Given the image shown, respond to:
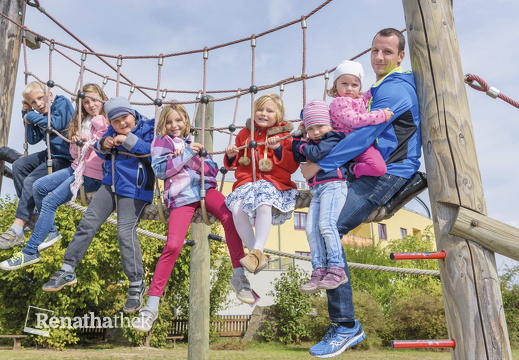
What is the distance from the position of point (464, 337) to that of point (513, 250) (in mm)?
531

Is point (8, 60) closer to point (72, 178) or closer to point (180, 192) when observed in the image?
point (72, 178)

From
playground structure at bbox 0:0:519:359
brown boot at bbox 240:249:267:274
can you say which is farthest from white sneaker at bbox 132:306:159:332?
playground structure at bbox 0:0:519:359

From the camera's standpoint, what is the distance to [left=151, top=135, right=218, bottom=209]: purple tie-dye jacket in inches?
159

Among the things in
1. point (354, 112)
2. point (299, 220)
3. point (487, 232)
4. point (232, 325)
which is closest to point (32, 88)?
point (354, 112)

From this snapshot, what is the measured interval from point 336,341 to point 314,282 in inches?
13.4

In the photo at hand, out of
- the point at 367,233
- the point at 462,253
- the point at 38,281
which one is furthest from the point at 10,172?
the point at 367,233

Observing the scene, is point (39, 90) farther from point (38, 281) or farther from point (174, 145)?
point (38, 281)

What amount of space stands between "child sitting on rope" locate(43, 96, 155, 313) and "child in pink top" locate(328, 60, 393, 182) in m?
1.53

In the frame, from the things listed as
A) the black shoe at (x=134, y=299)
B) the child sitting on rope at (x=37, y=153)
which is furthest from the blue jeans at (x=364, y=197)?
the child sitting on rope at (x=37, y=153)

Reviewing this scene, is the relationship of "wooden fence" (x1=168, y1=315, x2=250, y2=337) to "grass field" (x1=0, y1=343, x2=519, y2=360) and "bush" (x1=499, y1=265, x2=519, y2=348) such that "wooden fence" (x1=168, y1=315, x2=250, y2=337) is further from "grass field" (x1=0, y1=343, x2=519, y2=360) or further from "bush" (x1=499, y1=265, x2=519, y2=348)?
"bush" (x1=499, y1=265, x2=519, y2=348)

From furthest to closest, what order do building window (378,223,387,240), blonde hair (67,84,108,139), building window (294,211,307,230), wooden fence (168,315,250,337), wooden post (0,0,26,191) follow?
building window (378,223,387,240)
building window (294,211,307,230)
wooden fence (168,315,250,337)
wooden post (0,0,26,191)
blonde hair (67,84,108,139)

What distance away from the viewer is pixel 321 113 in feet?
11.1

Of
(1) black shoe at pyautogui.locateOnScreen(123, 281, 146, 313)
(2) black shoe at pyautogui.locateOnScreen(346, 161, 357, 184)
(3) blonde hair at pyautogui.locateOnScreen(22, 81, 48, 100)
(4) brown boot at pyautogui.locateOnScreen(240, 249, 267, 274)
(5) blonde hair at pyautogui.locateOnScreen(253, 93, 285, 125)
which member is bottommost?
(1) black shoe at pyautogui.locateOnScreen(123, 281, 146, 313)

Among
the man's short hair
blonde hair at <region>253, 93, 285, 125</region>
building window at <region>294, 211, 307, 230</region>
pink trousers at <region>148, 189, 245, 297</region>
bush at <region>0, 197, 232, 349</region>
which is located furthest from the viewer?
building window at <region>294, 211, 307, 230</region>
